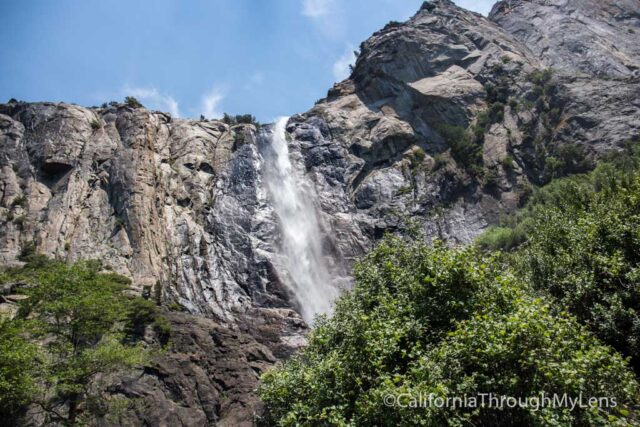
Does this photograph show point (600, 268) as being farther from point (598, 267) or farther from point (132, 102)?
point (132, 102)

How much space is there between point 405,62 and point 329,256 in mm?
37456

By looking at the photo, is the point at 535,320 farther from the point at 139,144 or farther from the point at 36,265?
the point at 139,144

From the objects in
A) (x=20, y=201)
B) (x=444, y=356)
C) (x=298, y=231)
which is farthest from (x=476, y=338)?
(x=20, y=201)

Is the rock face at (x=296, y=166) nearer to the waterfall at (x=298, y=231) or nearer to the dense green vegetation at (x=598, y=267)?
the waterfall at (x=298, y=231)

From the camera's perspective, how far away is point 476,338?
10375mm

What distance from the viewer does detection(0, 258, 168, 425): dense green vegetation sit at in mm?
18969

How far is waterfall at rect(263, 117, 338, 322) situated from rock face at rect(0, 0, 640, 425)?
3.66ft

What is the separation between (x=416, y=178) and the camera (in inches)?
2331

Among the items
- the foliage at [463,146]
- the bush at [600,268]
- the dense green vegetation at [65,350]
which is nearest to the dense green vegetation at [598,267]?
the bush at [600,268]

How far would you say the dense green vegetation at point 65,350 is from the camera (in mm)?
18969

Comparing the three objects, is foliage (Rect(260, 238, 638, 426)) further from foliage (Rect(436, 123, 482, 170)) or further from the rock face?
foliage (Rect(436, 123, 482, 170))

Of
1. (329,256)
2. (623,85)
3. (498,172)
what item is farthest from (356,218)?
(623,85)

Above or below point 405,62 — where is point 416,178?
below

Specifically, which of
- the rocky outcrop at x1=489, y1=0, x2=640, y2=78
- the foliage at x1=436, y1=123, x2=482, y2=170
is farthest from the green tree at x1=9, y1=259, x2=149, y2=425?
Result: the rocky outcrop at x1=489, y1=0, x2=640, y2=78
